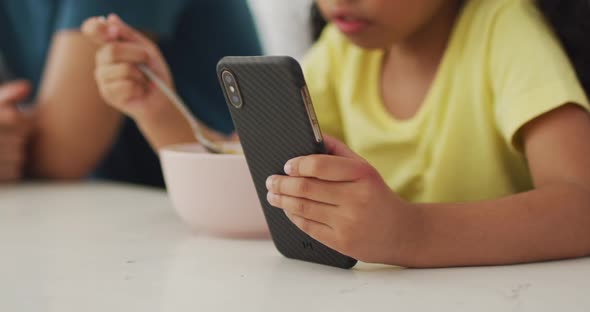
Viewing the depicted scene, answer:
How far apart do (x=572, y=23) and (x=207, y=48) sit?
2.41 feet

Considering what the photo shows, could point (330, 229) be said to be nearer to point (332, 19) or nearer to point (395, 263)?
point (395, 263)

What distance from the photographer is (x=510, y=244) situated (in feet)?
1.98

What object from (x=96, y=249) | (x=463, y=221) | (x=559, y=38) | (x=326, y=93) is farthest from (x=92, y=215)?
(x=559, y=38)

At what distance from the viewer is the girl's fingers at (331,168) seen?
0.55m

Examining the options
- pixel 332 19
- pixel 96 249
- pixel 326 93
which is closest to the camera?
pixel 96 249

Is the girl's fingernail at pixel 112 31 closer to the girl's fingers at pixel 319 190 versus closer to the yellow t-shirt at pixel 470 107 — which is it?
the yellow t-shirt at pixel 470 107

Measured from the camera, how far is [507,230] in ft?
1.99

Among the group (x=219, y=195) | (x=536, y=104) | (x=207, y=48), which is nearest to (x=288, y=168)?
(x=219, y=195)

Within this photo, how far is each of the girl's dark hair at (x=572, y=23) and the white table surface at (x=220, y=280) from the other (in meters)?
0.31

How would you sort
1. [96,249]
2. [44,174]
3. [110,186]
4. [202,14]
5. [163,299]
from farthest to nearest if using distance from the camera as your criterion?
[202,14], [44,174], [110,186], [96,249], [163,299]

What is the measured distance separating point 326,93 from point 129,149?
541 mm

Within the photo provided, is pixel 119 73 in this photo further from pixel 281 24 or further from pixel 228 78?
pixel 281 24

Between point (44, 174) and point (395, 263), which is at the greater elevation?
point (395, 263)

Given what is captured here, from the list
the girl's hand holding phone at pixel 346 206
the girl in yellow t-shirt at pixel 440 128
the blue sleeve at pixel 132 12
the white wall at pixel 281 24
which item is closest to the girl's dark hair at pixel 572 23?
the girl in yellow t-shirt at pixel 440 128
